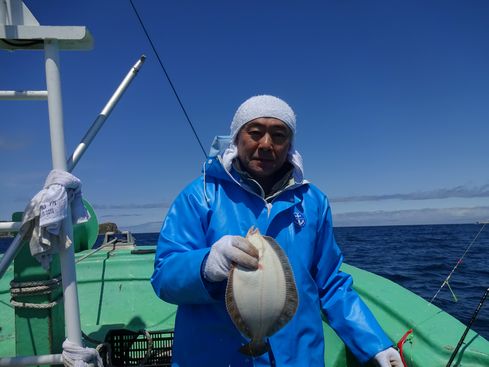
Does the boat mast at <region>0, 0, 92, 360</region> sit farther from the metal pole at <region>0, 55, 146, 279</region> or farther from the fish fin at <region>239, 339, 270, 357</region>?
the fish fin at <region>239, 339, 270, 357</region>

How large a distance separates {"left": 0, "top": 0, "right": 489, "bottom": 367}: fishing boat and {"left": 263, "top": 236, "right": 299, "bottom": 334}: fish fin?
1144mm

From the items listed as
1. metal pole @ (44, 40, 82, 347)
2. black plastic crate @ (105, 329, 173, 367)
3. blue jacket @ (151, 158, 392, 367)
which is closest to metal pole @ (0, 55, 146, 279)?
metal pole @ (44, 40, 82, 347)

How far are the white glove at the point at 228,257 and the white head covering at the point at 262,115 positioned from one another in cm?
55

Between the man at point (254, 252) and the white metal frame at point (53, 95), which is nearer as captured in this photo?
the man at point (254, 252)

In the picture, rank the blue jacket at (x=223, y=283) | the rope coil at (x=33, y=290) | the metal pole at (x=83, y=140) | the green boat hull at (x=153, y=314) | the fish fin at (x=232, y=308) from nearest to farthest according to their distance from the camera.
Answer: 1. the fish fin at (x=232, y=308)
2. the blue jacket at (x=223, y=283)
3. the metal pole at (x=83, y=140)
4. the rope coil at (x=33, y=290)
5. the green boat hull at (x=153, y=314)

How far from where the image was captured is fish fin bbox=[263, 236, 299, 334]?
1693mm

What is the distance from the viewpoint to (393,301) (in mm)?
3818

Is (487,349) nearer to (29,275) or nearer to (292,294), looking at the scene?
(292,294)

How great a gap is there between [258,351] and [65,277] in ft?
3.73

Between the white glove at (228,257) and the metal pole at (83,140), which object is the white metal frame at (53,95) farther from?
the white glove at (228,257)

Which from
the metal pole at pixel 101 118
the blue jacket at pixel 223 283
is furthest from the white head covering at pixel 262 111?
the metal pole at pixel 101 118

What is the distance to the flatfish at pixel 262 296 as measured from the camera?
1.63 metres

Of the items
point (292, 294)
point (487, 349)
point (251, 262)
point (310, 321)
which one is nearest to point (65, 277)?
point (251, 262)

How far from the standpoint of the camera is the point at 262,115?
2070 millimetres
